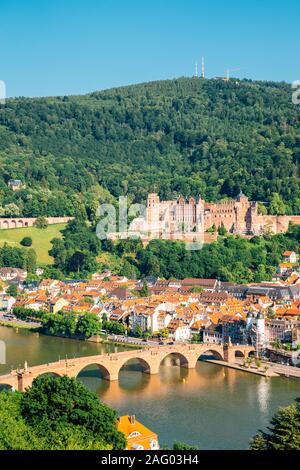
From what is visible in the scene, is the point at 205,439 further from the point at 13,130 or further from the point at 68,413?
the point at 13,130

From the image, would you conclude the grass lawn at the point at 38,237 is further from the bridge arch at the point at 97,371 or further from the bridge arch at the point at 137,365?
the bridge arch at the point at 97,371

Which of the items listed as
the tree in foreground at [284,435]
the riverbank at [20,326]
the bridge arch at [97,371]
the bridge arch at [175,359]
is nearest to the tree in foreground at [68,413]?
the tree in foreground at [284,435]

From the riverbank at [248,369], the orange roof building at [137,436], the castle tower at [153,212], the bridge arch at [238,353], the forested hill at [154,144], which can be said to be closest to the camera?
the orange roof building at [137,436]

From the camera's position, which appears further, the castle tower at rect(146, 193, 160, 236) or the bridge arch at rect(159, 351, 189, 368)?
the castle tower at rect(146, 193, 160, 236)

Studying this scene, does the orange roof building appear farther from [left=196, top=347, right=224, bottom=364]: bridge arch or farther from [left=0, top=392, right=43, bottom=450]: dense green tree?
[left=196, top=347, right=224, bottom=364]: bridge arch

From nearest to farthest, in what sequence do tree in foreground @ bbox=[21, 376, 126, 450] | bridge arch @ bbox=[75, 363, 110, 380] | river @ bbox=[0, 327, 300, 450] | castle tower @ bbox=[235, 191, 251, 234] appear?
tree in foreground @ bbox=[21, 376, 126, 450] → river @ bbox=[0, 327, 300, 450] → bridge arch @ bbox=[75, 363, 110, 380] → castle tower @ bbox=[235, 191, 251, 234]

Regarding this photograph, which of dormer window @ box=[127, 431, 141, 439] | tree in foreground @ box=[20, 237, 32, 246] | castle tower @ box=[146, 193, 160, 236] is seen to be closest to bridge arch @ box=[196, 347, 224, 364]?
dormer window @ box=[127, 431, 141, 439]

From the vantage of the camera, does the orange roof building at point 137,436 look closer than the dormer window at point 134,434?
Yes

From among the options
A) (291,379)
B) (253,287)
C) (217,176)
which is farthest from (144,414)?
(217,176)
